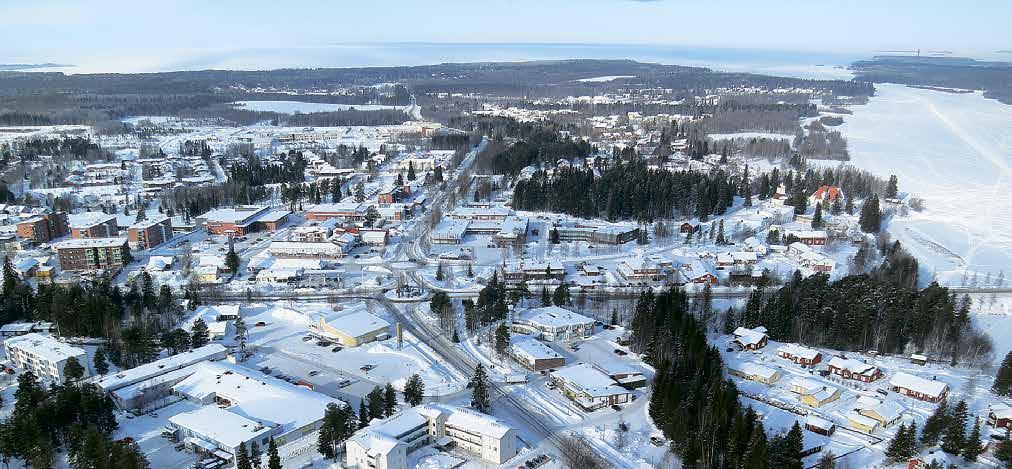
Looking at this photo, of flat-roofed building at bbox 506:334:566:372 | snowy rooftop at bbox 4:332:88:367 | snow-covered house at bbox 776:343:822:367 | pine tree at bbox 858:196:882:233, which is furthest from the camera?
pine tree at bbox 858:196:882:233

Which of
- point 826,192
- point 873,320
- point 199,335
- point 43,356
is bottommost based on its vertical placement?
point 199,335

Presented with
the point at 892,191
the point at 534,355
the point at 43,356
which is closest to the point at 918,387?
the point at 534,355

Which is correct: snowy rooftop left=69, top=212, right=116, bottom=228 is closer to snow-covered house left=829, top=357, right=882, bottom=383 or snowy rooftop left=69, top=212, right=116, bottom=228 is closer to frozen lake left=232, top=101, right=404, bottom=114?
snow-covered house left=829, top=357, right=882, bottom=383

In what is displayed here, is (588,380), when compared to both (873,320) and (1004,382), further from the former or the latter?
(1004,382)

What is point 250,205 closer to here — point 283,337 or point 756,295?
point 283,337

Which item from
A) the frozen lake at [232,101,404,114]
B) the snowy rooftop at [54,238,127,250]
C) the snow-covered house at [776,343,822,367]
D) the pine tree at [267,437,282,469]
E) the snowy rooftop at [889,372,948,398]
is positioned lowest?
the snow-covered house at [776,343,822,367]

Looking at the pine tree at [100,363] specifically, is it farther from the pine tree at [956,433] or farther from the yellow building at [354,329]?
the pine tree at [956,433]

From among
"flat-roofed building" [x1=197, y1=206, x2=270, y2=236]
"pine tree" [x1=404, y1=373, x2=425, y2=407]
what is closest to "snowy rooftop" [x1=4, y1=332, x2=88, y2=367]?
"pine tree" [x1=404, y1=373, x2=425, y2=407]
